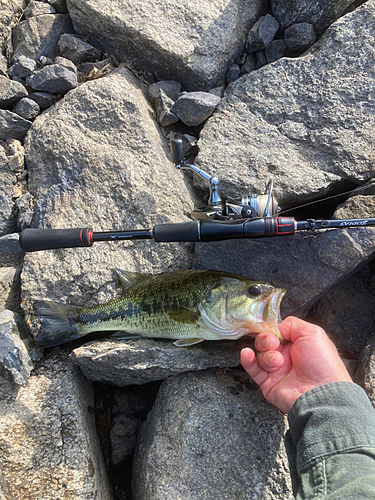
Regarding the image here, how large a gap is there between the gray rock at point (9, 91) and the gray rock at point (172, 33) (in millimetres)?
1322

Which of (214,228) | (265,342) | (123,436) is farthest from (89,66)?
(123,436)

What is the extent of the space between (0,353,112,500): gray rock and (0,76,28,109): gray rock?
3620mm

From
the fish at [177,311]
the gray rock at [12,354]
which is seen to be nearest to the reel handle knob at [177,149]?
the fish at [177,311]

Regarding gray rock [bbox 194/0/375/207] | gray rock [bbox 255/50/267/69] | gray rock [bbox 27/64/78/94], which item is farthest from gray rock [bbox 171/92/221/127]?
gray rock [bbox 27/64/78/94]

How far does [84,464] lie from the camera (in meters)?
3.61

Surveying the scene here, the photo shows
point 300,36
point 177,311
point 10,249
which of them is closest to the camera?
point 177,311

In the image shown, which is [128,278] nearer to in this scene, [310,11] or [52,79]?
[52,79]

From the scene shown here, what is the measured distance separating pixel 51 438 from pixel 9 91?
4522mm

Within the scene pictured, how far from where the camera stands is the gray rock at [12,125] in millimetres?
4875

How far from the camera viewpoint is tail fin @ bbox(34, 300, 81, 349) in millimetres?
3955

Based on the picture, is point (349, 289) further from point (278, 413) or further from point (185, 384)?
point (185, 384)

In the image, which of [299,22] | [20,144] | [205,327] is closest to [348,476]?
[205,327]

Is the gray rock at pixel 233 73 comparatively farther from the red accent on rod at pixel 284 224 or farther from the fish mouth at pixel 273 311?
the fish mouth at pixel 273 311

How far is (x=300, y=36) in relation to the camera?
5.09 meters
